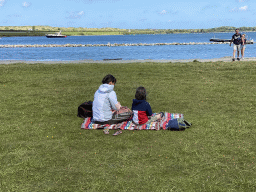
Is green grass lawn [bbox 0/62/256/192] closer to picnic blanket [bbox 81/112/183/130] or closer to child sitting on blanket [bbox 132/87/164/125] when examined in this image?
picnic blanket [bbox 81/112/183/130]

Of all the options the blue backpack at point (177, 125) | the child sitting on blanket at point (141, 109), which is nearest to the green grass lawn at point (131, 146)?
the blue backpack at point (177, 125)

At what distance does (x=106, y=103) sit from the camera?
7.64 meters

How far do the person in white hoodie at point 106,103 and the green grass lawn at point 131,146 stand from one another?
1.93 feet

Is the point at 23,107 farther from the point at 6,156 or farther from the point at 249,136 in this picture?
the point at 249,136

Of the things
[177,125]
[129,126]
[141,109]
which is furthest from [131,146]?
[177,125]

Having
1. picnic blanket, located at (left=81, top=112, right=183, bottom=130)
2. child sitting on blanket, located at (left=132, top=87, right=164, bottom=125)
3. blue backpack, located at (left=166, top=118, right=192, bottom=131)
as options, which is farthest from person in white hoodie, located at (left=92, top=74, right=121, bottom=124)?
blue backpack, located at (left=166, top=118, right=192, bottom=131)

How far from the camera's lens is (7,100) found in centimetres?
1127

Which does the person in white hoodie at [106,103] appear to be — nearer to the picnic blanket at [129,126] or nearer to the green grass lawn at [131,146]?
the picnic blanket at [129,126]

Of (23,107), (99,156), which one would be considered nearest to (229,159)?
(99,156)

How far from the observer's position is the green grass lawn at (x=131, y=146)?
16.0 feet

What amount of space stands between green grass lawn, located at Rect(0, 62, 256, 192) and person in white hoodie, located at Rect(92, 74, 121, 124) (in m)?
0.59

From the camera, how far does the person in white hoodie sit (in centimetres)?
757

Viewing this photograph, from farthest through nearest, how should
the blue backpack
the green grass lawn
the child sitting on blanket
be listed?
the child sitting on blanket
the blue backpack
the green grass lawn

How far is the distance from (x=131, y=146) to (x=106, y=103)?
1729 mm
